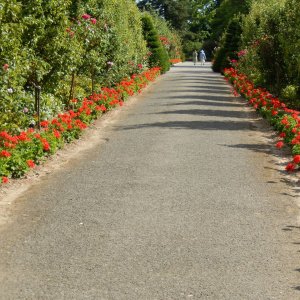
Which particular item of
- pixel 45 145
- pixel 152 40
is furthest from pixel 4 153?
pixel 152 40

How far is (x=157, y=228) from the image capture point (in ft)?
20.6

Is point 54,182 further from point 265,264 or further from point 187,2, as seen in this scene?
point 187,2

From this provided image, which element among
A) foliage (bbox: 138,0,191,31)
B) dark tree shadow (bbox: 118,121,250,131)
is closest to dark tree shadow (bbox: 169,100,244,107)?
dark tree shadow (bbox: 118,121,250,131)

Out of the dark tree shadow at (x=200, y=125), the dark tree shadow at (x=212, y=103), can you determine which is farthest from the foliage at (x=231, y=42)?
the dark tree shadow at (x=200, y=125)

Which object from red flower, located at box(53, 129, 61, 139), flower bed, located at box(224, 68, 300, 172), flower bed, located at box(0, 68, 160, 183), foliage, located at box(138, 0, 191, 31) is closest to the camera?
flower bed, located at box(0, 68, 160, 183)

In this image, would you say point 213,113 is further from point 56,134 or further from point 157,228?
point 157,228

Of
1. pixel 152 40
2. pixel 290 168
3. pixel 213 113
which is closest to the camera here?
pixel 290 168

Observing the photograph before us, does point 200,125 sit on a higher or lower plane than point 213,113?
higher

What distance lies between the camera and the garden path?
4797mm

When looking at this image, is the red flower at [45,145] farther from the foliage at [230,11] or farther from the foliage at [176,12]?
the foliage at [176,12]

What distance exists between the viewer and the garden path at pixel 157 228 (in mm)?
4797

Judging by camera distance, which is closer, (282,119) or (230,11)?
(282,119)

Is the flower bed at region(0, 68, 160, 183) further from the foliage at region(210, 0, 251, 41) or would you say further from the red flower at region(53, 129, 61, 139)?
the foliage at region(210, 0, 251, 41)

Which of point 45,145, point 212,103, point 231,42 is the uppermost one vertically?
point 231,42
